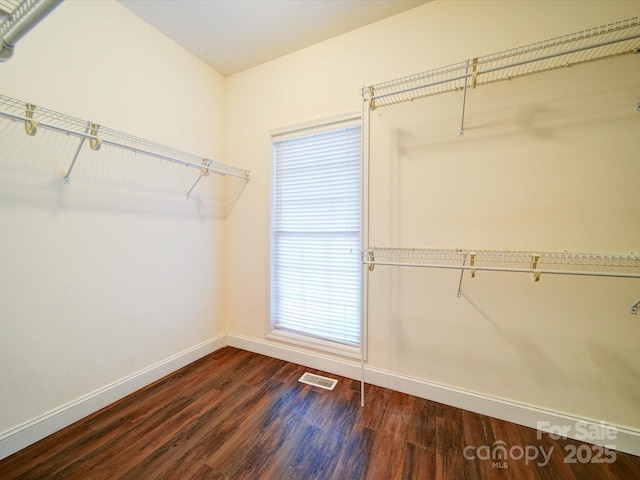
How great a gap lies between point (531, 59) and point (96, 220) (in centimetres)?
287

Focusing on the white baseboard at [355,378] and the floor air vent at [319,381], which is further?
the floor air vent at [319,381]

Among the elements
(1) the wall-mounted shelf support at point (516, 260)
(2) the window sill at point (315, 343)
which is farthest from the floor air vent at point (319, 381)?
(1) the wall-mounted shelf support at point (516, 260)

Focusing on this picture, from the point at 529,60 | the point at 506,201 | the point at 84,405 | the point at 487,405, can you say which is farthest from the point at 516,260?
the point at 84,405

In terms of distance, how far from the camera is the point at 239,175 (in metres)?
2.55

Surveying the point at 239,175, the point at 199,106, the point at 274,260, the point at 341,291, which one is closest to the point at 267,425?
the point at 341,291

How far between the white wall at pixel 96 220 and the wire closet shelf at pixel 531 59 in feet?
5.85

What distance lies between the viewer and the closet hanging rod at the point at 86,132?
1.28 m

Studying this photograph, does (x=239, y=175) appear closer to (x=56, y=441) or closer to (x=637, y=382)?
(x=56, y=441)

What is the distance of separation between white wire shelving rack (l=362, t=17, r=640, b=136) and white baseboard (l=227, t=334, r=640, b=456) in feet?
5.85

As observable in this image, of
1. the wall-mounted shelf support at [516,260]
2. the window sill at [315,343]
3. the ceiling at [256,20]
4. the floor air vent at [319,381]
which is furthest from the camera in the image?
the window sill at [315,343]

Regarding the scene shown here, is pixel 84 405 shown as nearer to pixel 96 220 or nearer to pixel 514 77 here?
pixel 96 220

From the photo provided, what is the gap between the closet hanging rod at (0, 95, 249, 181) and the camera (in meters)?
1.28

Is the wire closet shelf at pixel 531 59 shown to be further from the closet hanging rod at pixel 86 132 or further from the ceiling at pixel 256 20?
the closet hanging rod at pixel 86 132

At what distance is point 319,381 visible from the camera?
2066 mm
